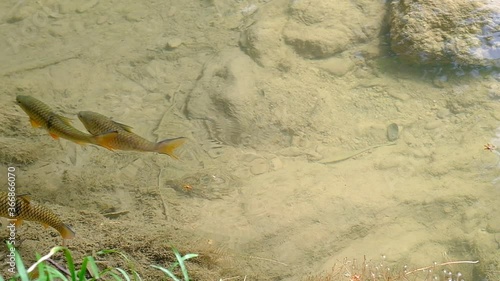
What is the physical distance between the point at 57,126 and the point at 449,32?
4027 millimetres

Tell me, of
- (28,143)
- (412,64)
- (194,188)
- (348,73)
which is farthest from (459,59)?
(28,143)

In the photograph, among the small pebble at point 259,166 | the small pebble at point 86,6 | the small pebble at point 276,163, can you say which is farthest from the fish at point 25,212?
the small pebble at point 86,6

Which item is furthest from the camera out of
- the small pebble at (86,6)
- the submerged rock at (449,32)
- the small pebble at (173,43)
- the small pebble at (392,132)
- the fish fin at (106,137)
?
the small pebble at (86,6)

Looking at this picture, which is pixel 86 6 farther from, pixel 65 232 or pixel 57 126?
pixel 65 232

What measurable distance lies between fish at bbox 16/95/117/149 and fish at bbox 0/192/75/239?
628mm

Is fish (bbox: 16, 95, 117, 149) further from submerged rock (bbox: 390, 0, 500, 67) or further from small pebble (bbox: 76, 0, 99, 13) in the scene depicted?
submerged rock (bbox: 390, 0, 500, 67)

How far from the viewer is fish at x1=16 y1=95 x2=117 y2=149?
358 cm

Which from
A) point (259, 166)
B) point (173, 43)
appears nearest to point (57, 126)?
point (259, 166)

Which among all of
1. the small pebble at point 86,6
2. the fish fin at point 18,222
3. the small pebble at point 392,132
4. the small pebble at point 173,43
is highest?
the small pebble at point 86,6

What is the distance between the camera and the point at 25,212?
3146mm

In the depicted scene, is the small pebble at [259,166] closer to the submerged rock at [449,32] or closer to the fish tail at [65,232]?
the fish tail at [65,232]

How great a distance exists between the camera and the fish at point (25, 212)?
3.12m

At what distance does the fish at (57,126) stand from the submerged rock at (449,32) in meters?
3.36

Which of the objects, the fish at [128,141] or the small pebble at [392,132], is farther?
the small pebble at [392,132]
